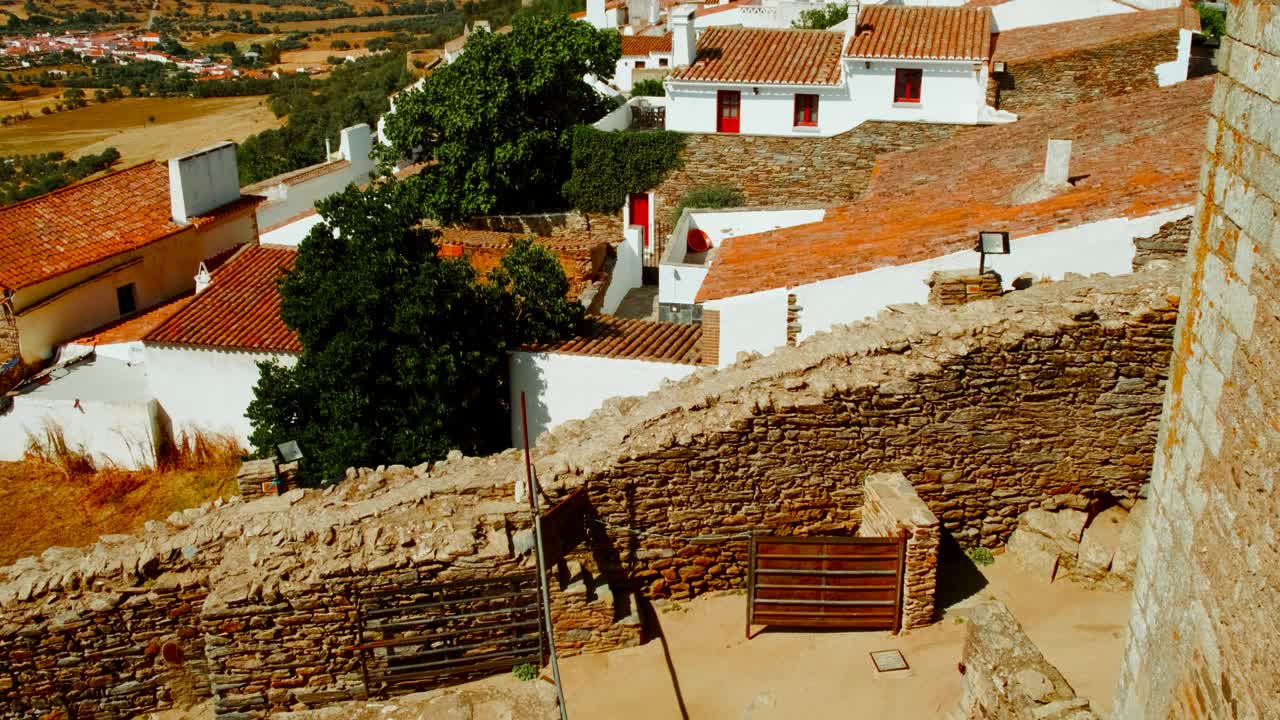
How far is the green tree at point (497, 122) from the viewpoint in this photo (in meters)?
28.5

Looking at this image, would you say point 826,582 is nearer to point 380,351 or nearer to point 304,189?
point 380,351

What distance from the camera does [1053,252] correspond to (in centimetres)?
1247

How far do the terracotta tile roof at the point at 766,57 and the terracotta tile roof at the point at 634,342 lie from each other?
12588 mm

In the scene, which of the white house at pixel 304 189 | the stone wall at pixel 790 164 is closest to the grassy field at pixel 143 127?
the white house at pixel 304 189

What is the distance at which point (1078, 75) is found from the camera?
28.5 m

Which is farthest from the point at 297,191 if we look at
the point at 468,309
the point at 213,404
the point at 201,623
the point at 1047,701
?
the point at 1047,701

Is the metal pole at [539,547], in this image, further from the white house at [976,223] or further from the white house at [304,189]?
the white house at [304,189]

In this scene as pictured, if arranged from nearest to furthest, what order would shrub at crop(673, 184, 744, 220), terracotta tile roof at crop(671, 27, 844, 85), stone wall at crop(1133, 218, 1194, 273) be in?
stone wall at crop(1133, 218, 1194, 273)
shrub at crop(673, 184, 744, 220)
terracotta tile roof at crop(671, 27, 844, 85)

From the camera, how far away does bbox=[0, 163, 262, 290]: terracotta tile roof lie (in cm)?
2038

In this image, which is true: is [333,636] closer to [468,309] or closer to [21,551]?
[468,309]

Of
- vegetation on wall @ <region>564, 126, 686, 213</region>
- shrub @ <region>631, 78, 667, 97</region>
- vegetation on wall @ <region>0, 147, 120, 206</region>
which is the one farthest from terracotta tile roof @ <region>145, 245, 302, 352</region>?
vegetation on wall @ <region>0, 147, 120, 206</region>

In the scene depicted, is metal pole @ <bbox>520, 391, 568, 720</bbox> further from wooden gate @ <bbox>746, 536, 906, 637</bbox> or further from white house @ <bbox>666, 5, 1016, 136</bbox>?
white house @ <bbox>666, 5, 1016, 136</bbox>

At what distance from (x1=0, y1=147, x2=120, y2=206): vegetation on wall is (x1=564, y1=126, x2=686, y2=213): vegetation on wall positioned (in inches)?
1329

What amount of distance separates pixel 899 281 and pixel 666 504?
4.91 metres
